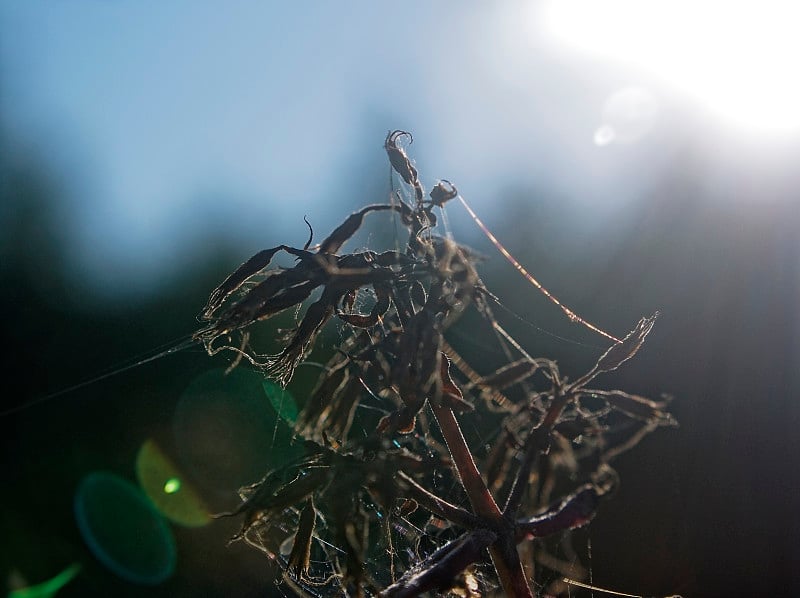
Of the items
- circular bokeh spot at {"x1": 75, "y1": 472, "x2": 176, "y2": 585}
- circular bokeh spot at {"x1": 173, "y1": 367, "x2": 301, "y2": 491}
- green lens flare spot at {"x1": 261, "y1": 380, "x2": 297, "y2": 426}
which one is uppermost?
green lens flare spot at {"x1": 261, "y1": 380, "x2": 297, "y2": 426}

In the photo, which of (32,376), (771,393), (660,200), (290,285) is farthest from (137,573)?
(290,285)

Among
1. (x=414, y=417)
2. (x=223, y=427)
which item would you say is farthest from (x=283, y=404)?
(x=223, y=427)

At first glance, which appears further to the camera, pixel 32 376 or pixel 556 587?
pixel 32 376

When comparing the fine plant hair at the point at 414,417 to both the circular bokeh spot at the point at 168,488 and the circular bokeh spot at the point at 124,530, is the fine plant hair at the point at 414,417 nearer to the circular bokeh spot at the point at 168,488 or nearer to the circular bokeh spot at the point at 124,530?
the circular bokeh spot at the point at 168,488

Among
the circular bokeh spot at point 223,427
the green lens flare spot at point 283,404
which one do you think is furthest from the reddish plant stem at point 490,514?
the circular bokeh spot at point 223,427

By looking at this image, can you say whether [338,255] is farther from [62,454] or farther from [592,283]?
[62,454]

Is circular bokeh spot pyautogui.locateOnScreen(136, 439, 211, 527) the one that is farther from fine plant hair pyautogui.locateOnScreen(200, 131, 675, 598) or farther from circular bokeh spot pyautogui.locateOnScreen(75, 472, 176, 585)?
fine plant hair pyautogui.locateOnScreen(200, 131, 675, 598)

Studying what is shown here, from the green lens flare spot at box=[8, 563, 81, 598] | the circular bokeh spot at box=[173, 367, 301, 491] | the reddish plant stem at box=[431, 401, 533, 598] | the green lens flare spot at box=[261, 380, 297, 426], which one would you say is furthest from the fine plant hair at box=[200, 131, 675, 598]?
the green lens flare spot at box=[8, 563, 81, 598]
